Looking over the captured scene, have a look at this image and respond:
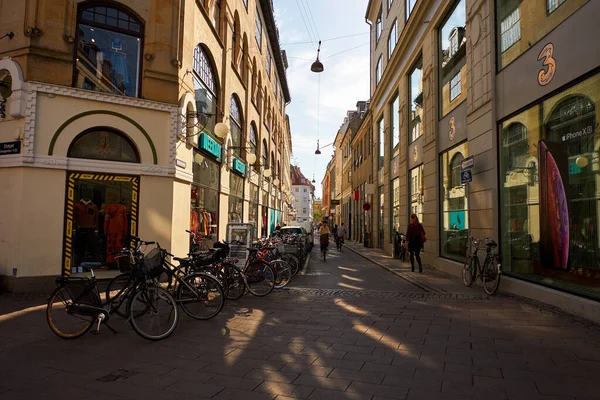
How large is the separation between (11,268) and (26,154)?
2348 mm

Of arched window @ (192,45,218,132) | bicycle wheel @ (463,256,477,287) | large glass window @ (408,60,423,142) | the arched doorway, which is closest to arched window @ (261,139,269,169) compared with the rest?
large glass window @ (408,60,423,142)

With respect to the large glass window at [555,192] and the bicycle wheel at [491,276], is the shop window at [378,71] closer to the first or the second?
the large glass window at [555,192]

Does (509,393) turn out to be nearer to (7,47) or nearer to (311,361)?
(311,361)

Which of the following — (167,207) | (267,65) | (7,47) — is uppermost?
(267,65)

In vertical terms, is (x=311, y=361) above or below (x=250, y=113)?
below

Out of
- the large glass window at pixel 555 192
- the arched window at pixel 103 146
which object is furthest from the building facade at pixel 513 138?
the arched window at pixel 103 146

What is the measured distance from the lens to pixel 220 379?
4.00 meters

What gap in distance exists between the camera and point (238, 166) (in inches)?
687

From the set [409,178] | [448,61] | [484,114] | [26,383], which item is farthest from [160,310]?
[409,178]

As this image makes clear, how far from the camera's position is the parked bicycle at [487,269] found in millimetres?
8281

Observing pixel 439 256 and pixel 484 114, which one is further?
pixel 439 256

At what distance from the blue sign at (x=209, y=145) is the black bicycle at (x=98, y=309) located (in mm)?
6801

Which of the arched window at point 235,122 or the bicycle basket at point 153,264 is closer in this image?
the bicycle basket at point 153,264

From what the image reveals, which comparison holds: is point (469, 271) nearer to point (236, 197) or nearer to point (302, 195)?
point (236, 197)
